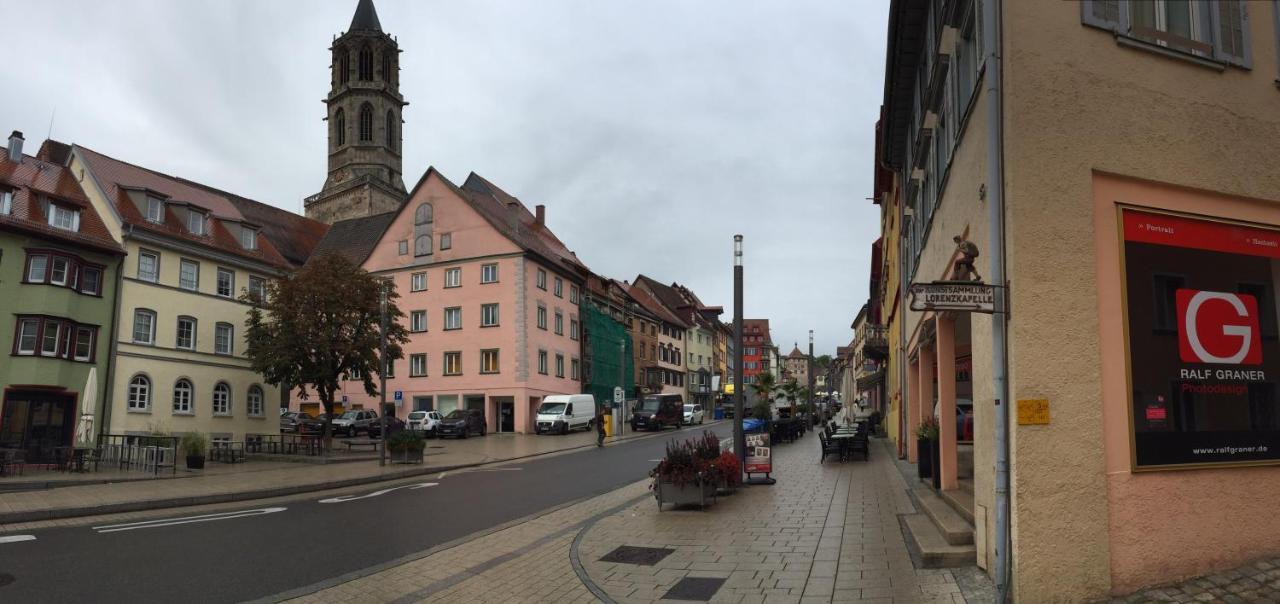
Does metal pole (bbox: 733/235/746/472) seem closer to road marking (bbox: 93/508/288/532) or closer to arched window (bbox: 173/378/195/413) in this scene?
road marking (bbox: 93/508/288/532)

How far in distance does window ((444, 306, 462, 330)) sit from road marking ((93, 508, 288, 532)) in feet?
112

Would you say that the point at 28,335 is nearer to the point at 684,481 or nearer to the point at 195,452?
the point at 195,452

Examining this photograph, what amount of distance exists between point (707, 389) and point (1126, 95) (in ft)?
268

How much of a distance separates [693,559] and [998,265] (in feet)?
14.6

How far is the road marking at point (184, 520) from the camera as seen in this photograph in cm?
1212

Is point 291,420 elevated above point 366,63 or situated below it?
below

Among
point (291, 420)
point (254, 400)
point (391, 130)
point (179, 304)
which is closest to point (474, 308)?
point (291, 420)

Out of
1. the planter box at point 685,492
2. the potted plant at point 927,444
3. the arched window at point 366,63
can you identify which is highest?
the arched window at point 366,63

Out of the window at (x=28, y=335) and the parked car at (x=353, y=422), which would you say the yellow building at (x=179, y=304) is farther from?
the parked car at (x=353, y=422)

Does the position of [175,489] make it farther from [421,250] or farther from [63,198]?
[421,250]

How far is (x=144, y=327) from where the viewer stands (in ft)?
99.9

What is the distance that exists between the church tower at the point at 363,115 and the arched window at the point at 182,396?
172 feet

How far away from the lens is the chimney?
96.1ft

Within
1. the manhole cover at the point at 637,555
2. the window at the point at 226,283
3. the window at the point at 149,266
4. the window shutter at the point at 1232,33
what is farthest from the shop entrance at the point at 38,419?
the window shutter at the point at 1232,33
